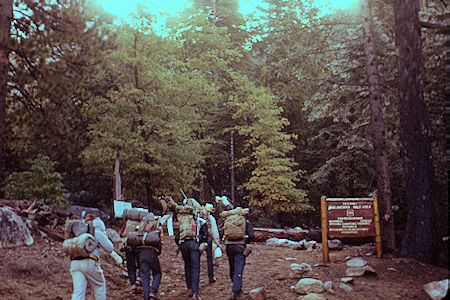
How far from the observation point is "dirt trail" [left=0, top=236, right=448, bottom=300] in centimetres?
859

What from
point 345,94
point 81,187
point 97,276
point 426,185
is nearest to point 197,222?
point 97,276

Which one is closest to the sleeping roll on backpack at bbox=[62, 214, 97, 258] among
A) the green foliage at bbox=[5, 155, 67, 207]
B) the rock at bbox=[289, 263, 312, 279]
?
the rock at bbox=[289, 263, 312, 279]

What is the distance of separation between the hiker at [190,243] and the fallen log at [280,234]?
1045cm

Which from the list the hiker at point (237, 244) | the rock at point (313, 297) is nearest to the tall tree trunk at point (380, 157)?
the rock at point (313, 297)

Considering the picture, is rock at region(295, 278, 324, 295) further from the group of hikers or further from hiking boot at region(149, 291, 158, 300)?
hiking boot at region(149, 291, 158, 300)

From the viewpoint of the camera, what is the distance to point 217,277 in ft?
39.0

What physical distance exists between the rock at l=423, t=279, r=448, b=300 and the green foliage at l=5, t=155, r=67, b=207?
1353cm

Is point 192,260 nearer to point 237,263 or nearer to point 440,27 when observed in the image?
point 237,263

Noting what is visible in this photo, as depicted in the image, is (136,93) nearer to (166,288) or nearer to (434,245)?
(166,288)

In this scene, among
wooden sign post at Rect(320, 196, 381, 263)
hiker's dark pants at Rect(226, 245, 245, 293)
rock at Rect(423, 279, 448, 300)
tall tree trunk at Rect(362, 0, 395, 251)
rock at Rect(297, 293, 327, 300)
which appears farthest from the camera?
tall tree trunk at Rect(362, 0, 395, 251)

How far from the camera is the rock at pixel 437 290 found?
24.1 feet

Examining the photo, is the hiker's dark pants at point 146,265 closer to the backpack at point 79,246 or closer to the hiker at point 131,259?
the hiker at point 131,259

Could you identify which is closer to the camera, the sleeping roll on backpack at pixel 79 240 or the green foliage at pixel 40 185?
the sleeping roll on backpack at pixel 79 240

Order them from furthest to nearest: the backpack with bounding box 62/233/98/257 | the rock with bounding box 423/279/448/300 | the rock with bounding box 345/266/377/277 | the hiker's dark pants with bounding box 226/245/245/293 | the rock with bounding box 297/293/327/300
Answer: the rock with bounding box 345/266/377/277 → the hiker's dark pants with bounding box 226/245/245/293 → the rock with bounding box 297/293/327/300 → the rock with bounding box 423/279/448/300 → the backpack with bounding box 62/233/98/257
